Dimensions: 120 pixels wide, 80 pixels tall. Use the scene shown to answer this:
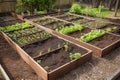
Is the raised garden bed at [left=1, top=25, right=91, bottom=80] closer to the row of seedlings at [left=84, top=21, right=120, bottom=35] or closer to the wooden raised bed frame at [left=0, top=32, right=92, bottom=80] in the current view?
the wooden raised bed frame at [left=0, top=32, right=92, bottom=80]

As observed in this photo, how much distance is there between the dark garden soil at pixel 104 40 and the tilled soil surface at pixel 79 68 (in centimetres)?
40

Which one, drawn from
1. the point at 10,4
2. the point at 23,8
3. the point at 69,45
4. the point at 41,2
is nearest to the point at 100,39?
the point at 69,45

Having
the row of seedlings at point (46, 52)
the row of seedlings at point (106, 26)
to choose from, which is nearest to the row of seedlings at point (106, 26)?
the row of seedlings at point (106, 26)

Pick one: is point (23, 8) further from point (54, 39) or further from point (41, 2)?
point (54, 39)

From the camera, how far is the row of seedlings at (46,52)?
3306mm

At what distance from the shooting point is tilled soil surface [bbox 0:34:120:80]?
3312mm

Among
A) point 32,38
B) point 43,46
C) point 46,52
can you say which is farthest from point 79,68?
point 32,38

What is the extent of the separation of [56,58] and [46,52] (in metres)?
0.43

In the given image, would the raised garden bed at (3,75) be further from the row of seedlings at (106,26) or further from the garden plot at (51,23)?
the row of seedlings at (106,26)

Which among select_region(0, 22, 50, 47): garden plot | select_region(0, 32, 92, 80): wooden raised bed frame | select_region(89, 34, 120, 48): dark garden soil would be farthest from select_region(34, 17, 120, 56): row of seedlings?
select_region(0, 22, 50, 47): garden plot

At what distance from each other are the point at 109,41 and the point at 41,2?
189 inches

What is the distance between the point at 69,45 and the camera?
173 inches

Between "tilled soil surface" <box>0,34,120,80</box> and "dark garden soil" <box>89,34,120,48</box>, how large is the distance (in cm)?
40

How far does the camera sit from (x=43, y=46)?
4.34 m
